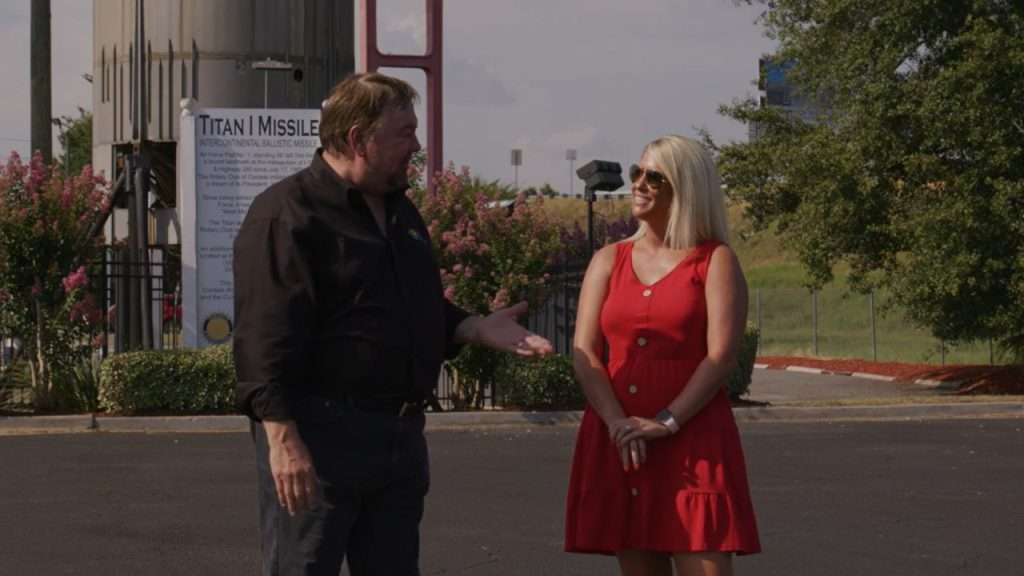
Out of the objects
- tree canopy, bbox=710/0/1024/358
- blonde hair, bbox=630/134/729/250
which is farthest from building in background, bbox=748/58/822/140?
blonde hair, bbox=630/134/729/250

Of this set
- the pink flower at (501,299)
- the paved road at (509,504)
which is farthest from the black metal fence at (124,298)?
the pink flower at (501,299)

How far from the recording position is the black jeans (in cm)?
453

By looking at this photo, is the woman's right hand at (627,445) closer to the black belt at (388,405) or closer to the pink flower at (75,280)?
the black belt at (388,405)

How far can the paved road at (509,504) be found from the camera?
348 inches

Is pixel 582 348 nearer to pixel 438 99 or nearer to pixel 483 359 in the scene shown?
pixel 483 359

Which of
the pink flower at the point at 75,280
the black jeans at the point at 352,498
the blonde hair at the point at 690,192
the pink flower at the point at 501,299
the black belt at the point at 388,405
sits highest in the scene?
the blonde hair at the point at 690,192

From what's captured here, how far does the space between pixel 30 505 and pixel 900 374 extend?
20.8 m

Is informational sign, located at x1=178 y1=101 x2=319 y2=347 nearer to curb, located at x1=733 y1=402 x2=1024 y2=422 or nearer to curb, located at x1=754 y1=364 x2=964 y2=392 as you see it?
curb, located at x1=733 y1=402 x2=1024 y2=422

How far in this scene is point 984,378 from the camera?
89.8 ft

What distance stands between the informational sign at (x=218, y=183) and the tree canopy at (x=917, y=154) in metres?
8.81

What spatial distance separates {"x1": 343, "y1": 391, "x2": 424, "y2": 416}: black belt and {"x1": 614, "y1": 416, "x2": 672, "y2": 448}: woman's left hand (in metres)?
0.78

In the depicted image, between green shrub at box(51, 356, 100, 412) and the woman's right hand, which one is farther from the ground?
the woman's right hand

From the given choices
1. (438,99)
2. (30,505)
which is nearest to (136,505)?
(30,505)

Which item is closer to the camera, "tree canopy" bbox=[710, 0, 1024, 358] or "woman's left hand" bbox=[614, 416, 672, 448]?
"woman's left hand" bbox=[614, 416, 672, 448]
